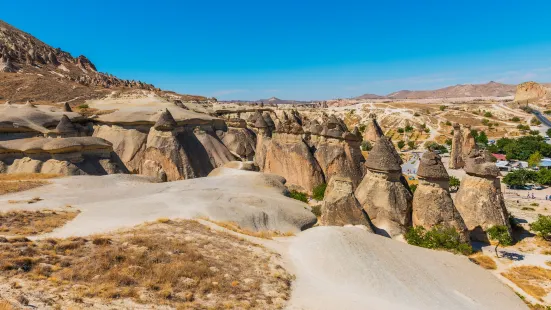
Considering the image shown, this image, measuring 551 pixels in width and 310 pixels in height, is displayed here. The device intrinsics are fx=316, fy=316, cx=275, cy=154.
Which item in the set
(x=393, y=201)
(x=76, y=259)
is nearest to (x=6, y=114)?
(x=76, y=259)

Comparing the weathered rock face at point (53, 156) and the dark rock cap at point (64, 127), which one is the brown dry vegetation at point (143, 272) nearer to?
the weathered rock face at point (53, 156)

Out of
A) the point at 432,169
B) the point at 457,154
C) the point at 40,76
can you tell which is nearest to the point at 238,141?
the point at 432,169

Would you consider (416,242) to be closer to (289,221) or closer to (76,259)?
(289,221)

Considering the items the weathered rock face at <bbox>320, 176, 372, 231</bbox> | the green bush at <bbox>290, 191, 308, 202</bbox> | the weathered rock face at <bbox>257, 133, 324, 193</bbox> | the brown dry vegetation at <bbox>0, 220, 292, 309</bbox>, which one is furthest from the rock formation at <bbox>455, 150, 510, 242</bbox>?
the brown dry vegetation at <bbox>0, 220, 292, 309</bbox>

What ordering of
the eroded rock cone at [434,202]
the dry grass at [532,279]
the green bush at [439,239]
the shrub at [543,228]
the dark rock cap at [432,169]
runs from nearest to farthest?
the dry grass at [532,279], the green bush at [439,239], the eroded rock cone at [434,202], the dark rock cap at [432,169], the shrub at [543,228]

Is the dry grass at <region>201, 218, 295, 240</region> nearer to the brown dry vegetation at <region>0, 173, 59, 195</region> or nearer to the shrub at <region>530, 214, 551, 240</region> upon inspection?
the brown dry vegetation at <region>0, 173, 59, 195</region>

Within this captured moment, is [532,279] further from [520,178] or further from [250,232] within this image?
[520,178]

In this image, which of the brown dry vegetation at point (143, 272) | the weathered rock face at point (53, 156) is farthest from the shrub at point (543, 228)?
the weathered rock face at point (53, 156)
